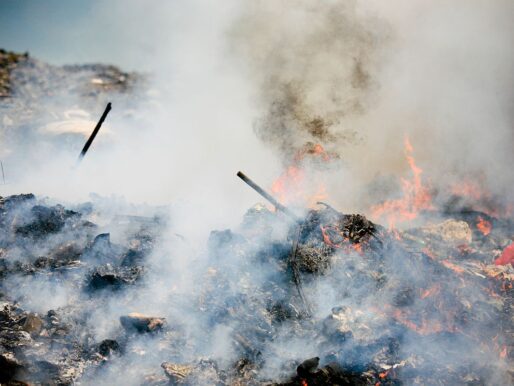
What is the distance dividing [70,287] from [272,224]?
15.4ft

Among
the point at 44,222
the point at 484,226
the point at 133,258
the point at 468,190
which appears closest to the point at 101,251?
the point at 133,258

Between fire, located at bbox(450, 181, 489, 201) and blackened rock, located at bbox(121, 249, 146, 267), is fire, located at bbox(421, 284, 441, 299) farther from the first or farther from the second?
fire, located at bbox(450, 181, 489, 201)

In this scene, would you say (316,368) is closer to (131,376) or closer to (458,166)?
(131,376)

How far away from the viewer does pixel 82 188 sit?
44.2 ft

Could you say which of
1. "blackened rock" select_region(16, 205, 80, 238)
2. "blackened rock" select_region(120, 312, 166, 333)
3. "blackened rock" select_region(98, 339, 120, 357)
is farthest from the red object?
"blackened rock" select_region(16, 205, 80, 238)

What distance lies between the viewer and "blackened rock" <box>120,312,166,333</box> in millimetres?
6379

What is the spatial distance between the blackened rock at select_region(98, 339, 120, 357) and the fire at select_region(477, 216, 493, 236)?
1258 centimetres

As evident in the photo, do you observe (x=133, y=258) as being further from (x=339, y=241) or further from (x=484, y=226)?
(x=484, y=226)

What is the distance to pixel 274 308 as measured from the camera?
22.9 feet

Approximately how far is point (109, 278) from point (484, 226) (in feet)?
42.3

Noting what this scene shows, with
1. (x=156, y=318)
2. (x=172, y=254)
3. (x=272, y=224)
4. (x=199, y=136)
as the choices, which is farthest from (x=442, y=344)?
(x=199, y=136)

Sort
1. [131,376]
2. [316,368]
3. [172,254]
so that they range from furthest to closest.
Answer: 1. [172,254]
2. [131,376]
3. [316,368]

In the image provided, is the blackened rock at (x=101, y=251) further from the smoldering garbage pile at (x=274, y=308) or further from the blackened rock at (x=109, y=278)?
the blackened rock at (x=109, y=278)

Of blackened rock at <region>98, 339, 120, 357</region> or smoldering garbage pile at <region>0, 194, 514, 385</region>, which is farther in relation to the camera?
blackened rock at <region>98, 339, 120, 357</region>
